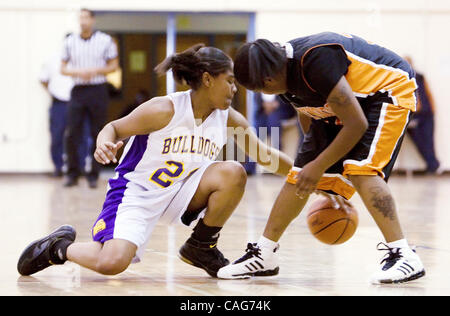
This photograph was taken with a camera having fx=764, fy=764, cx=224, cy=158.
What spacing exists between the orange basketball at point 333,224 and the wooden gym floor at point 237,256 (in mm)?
163

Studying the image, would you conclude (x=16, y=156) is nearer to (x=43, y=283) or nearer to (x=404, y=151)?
(x=404, y=151)

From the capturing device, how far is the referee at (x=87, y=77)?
8383 millimetres

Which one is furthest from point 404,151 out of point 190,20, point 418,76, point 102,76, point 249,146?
point 249,146

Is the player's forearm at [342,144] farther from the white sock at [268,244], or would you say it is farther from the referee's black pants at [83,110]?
the referee's black pants at [83,110]

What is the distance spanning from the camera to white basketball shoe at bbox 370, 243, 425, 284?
10.8 ft

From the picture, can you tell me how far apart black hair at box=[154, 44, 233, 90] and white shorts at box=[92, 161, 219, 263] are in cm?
44

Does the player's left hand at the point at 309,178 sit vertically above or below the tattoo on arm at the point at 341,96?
below

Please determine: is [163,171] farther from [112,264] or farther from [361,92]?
[361,92]

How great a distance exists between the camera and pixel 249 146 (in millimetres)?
3896

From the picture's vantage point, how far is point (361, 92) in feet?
11.1

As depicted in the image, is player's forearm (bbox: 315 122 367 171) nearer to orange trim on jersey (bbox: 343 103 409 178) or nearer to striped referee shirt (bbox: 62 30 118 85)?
orange trim on jersey (bbox: 343 103 409 178)

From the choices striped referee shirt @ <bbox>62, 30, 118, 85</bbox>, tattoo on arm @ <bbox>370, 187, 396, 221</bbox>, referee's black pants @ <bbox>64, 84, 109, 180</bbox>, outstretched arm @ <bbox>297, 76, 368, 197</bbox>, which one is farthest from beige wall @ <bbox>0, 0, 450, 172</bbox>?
outstretched arm @ <bbox>297, 76, 368, 197</bbox>

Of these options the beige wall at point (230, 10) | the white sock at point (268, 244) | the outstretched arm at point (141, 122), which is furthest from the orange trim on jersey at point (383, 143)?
the beige wall at point (230, 10)

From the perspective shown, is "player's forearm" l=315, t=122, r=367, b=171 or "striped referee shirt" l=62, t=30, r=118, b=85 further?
"striped referee shirt" l=62, t=30, r=118, b=85
